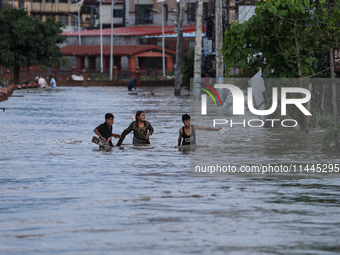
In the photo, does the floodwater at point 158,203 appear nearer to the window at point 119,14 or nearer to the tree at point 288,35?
the tree at point 288,35

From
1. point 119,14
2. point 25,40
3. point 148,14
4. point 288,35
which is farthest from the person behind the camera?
point 119,14

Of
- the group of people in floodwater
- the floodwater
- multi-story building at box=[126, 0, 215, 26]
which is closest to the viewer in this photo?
the floodwater

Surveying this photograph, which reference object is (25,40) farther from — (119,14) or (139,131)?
(139,131)

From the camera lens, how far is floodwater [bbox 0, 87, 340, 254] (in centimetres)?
741

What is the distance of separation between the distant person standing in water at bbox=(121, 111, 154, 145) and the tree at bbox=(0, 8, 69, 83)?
52.5 metres

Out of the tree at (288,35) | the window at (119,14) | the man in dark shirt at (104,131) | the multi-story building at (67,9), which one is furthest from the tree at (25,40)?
the man in dark shirt at (104,131)

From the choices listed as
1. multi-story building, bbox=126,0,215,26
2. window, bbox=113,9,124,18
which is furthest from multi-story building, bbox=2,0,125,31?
multi-story building, bbox=126,0,215,26

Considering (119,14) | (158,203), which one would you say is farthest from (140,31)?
(158,203)

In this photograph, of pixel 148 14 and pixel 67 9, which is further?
pixel 67 9

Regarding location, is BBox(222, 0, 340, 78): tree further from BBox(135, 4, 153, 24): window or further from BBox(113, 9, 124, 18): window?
BBox(113, 9, 124, 18): window

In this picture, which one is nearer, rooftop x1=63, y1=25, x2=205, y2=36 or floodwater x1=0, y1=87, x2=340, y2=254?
floodwater x1=0, y1=87, x2=340, y2=254

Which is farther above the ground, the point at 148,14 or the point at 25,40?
the point at 148,14

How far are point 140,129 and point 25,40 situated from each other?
179 ft

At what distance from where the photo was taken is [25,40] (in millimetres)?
69188
